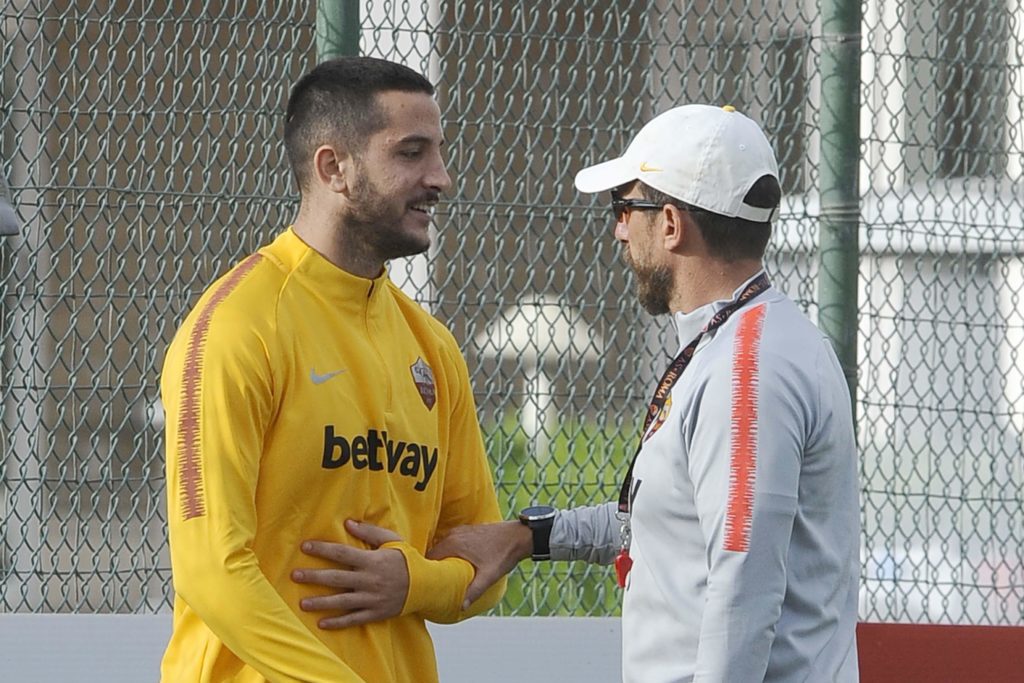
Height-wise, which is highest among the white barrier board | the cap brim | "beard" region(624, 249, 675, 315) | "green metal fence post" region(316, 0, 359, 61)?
"green metal fence post" region(316, 0, 359, 61)

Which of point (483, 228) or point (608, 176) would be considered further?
point (483, 228)

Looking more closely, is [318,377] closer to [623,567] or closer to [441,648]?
[623,567]

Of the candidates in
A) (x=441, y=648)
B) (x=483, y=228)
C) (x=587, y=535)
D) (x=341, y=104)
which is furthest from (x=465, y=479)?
→ (x=483, y=228)

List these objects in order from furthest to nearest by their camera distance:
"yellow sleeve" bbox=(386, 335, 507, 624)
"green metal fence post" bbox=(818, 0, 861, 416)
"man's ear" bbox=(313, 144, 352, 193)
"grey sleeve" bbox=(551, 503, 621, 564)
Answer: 1. "green metal fence post" bbox=(818, 0, 861, 416)
2. "grey sleeve" bbox=(551, 503, 621, 564)
3. "yellow sleeve" bbox=(386, 335, 507, 624)
4. "man's ear" bbox=(313, 144, 352, 193)

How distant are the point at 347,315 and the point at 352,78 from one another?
1.51 feet

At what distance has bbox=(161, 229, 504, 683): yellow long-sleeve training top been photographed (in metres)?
2.52

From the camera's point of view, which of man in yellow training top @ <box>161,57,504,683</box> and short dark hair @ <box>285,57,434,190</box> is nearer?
man in yellow training top @ <box>161,57,504,683</box>

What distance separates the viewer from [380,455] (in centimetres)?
274

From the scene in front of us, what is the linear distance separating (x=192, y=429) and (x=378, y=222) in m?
0.55

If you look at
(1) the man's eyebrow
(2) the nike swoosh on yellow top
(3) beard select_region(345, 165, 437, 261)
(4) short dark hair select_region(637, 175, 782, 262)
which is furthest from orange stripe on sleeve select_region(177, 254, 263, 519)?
(4) short dark hair select_region(637, 175, 782, 262)

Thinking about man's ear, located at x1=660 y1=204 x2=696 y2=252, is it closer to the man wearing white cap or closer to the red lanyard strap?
the man wearing white cap

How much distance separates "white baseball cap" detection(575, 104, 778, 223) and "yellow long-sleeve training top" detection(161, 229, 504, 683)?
1.87ft

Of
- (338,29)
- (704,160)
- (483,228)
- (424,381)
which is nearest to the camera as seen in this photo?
(704,160)

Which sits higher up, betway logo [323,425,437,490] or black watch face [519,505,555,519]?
betway logo [323,425,437,490]
